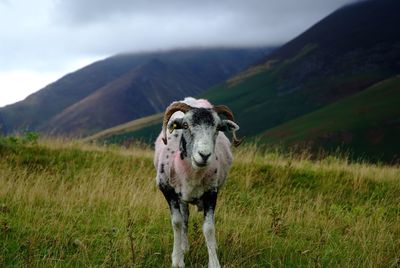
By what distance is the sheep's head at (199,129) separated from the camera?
646cm

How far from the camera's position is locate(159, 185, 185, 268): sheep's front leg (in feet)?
23.7

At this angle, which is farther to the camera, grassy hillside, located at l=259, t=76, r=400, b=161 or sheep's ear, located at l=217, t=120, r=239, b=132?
grassy hillside, located at l=259, t=76, r=400, b=161

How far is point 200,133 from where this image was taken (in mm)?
6715

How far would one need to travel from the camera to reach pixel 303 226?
951 cm

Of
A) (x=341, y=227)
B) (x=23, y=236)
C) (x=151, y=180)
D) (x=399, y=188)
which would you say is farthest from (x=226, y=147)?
(x=399, y=188)

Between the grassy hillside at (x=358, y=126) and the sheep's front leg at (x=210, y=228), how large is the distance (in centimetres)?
11325

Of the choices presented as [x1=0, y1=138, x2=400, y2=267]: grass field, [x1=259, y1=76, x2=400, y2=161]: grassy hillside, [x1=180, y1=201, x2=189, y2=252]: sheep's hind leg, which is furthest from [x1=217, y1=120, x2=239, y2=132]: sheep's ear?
[x1=259, y1=76, x2=400, y2=161]: grassy hillside

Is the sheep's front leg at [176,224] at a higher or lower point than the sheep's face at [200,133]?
lower

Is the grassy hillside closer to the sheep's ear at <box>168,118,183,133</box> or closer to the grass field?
the grass field

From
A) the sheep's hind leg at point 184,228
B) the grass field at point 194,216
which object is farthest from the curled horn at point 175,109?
the grass field at point 194,216

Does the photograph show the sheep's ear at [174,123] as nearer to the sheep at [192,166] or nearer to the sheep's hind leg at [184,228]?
the sheep at [192,166]

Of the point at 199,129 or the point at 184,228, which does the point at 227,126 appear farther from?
the point at 184,228

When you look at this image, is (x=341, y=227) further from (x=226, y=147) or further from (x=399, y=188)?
(x=399, y=188)

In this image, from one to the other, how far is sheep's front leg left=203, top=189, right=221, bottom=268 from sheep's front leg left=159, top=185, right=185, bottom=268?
48 centimetres
